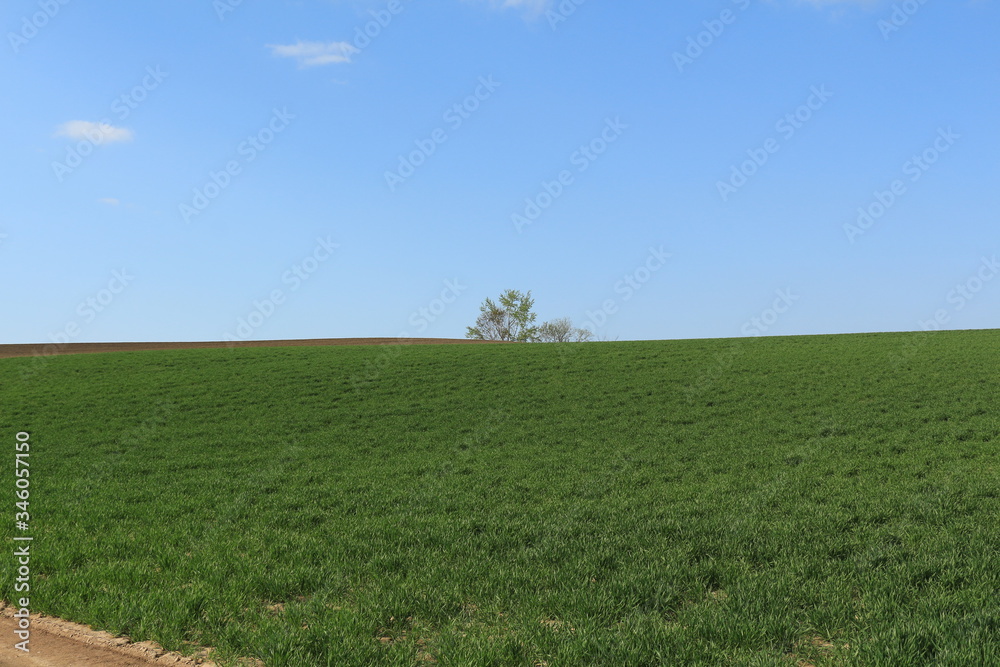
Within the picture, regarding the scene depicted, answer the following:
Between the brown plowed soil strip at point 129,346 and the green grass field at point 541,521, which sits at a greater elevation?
the brown plowed soil strip at point 129,346

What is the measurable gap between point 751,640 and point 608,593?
1573mm

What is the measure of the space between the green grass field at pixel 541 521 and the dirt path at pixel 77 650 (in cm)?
18

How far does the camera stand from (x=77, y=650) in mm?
6223

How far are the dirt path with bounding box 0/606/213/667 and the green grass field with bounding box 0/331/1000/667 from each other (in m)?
0.18

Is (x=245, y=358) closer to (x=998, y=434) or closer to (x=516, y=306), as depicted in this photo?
(x=998, y=434)

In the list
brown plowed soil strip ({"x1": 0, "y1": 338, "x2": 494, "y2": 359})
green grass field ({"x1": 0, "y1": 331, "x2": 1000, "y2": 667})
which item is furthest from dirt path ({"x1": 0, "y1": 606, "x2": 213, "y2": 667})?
brown plowed soil strip ({"x1": 0, "y1": 338, "x2": 494, "y2": 359})

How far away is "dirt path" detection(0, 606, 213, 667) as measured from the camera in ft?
19.5

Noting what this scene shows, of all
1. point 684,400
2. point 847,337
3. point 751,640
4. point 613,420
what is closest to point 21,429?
Answer: point 613,420

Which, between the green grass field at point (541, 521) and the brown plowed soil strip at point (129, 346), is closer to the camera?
the green grass field at point (541, 521)

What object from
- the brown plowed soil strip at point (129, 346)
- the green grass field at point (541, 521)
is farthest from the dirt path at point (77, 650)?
the brown plowed soil strip at point (129, 346)

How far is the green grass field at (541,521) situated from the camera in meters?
6.02

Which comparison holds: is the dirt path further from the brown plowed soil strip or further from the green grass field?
the brown plowed soil strip

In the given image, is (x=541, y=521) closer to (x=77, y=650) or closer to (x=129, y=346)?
(x=77, y=650)

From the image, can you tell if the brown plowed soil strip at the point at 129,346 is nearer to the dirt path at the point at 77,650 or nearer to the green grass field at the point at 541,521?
the green grass field at the point at 541,521
